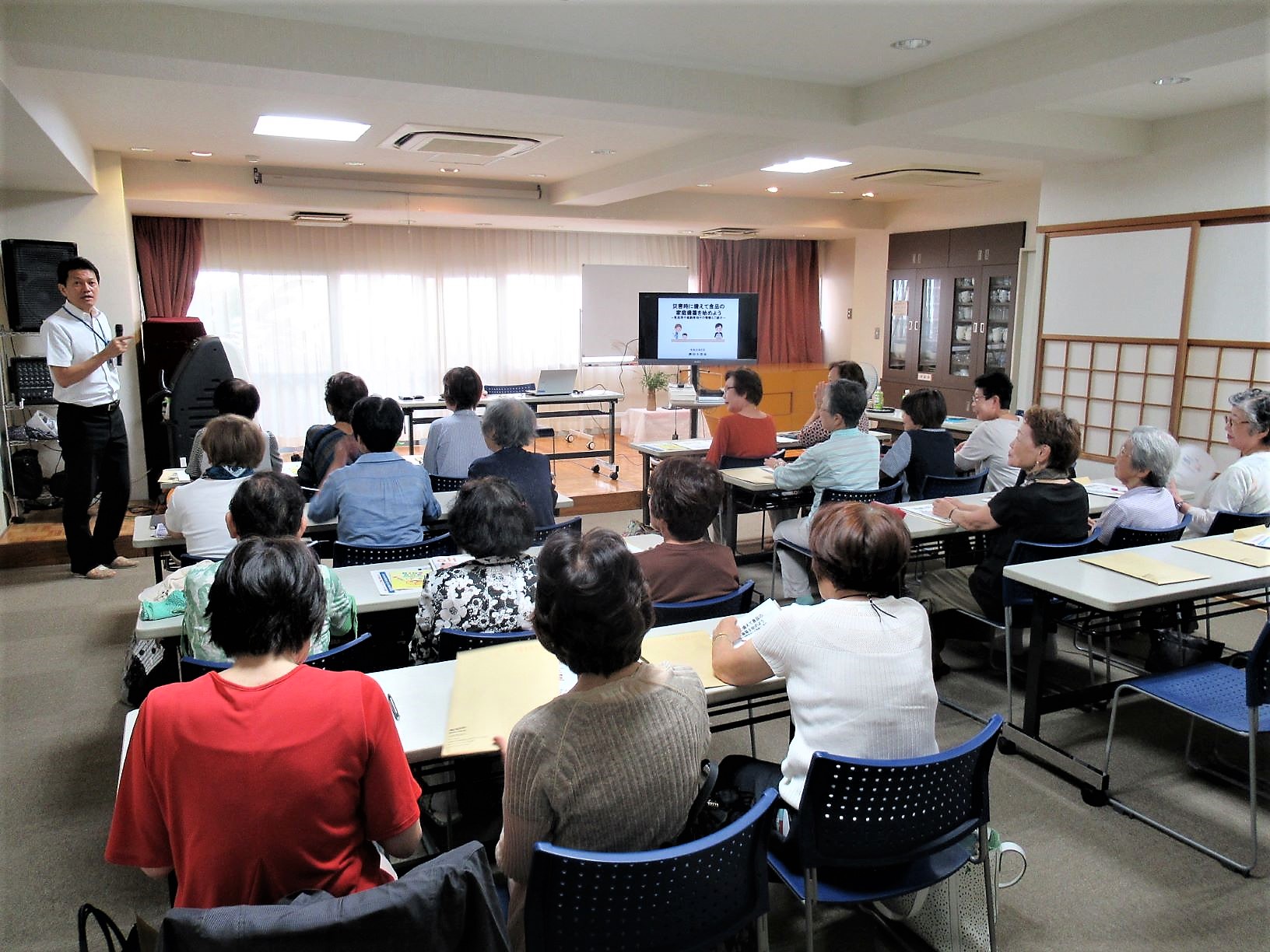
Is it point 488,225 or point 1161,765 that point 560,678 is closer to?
point 1161,765

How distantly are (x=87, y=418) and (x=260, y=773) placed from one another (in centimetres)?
412

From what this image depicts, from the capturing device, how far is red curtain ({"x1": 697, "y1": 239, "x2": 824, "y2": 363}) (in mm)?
10500

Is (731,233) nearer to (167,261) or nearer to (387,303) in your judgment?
A: (387,303)

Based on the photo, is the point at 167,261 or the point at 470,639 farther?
the point at 167,261

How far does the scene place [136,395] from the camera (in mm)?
6488

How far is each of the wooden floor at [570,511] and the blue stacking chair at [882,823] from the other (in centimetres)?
480

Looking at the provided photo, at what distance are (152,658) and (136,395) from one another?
13.9ft

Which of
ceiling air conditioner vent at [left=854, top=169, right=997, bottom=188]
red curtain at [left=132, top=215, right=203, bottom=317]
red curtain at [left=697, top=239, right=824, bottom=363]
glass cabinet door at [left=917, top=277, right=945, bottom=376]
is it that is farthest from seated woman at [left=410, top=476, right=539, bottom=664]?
red curtain at [left=697, top=239, right=824, bottom=363]

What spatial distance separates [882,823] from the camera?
1559 millimetres

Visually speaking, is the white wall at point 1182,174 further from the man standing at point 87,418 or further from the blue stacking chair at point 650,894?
the man standing at point 87,418

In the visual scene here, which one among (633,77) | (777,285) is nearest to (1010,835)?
(633,77)

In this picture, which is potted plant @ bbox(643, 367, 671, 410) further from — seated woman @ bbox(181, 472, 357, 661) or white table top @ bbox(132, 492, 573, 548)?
seated woman @ bbox(181, 472, 357, 661)

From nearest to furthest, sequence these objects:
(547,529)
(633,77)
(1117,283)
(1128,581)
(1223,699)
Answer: (1223,699) → (1128,581) → (547,529) → (633,77) → (1117,283)

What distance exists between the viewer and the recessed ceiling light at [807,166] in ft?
21.2
